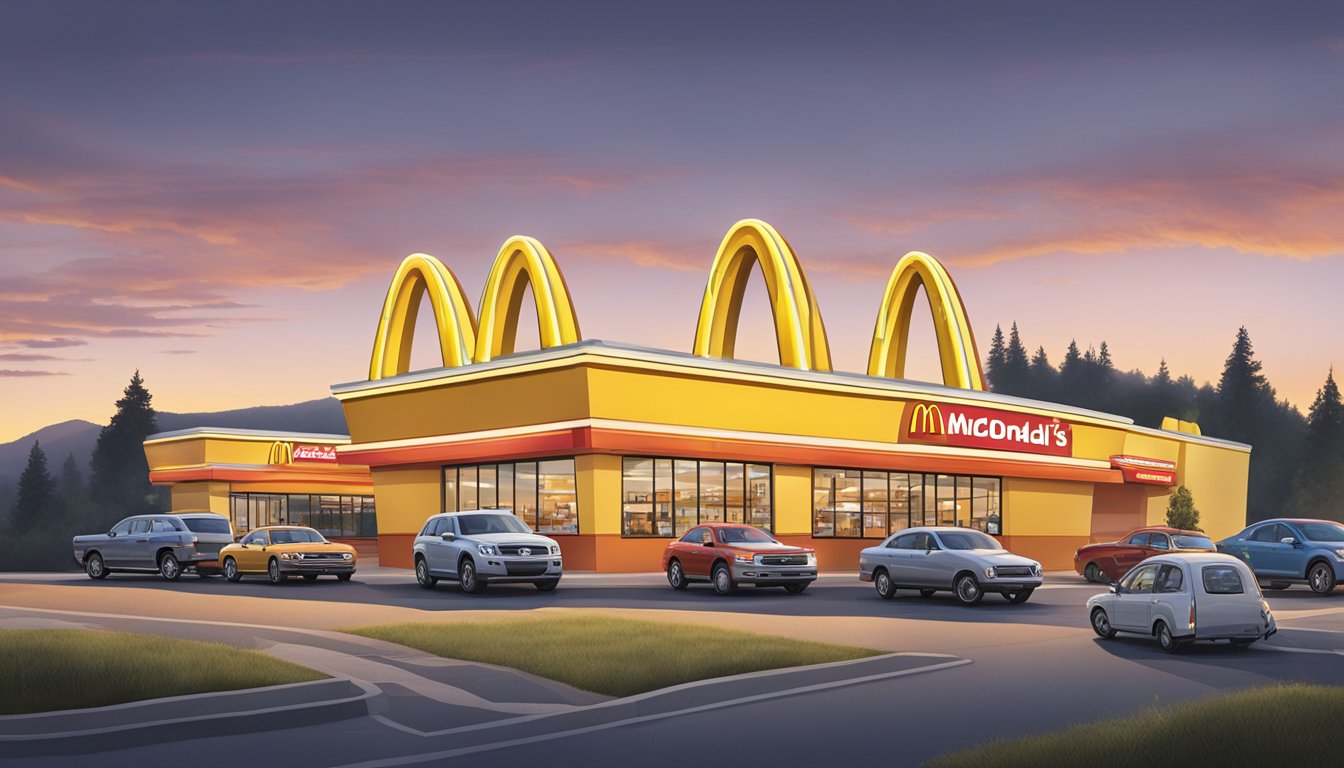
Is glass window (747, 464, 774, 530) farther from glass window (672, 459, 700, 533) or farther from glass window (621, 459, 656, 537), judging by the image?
glass window (621, 459, 656, 537)

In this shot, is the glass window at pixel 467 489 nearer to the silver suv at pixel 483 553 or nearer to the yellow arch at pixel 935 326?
the silver suv at pixel 483 553

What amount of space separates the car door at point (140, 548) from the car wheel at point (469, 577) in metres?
12.1

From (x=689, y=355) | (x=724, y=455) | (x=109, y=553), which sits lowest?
(x=109, y=553)

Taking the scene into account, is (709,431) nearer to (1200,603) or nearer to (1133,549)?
(1133,549)

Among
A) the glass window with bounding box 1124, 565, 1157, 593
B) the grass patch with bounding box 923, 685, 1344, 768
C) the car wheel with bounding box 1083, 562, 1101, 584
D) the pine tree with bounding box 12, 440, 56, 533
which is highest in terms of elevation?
the glass window with bounding box 1124, 565, 1157, 593

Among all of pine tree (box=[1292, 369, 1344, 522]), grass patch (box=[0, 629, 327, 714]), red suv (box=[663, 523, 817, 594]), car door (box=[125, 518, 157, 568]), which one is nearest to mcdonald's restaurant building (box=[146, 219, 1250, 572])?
red suv (box=[663, 523, 817, 594])

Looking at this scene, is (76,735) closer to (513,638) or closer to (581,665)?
(581,665)

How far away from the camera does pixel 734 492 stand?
147 feet

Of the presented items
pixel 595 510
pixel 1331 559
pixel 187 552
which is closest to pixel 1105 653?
pixel 1331 559

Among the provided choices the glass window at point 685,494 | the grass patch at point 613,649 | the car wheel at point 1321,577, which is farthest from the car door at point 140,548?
the car wheel at point 1321,577

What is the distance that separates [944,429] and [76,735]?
42.4 meters

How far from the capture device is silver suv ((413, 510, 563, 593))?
1202 inches

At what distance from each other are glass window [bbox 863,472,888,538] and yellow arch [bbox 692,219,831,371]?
16.5ft

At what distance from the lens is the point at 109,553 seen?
38906mm
